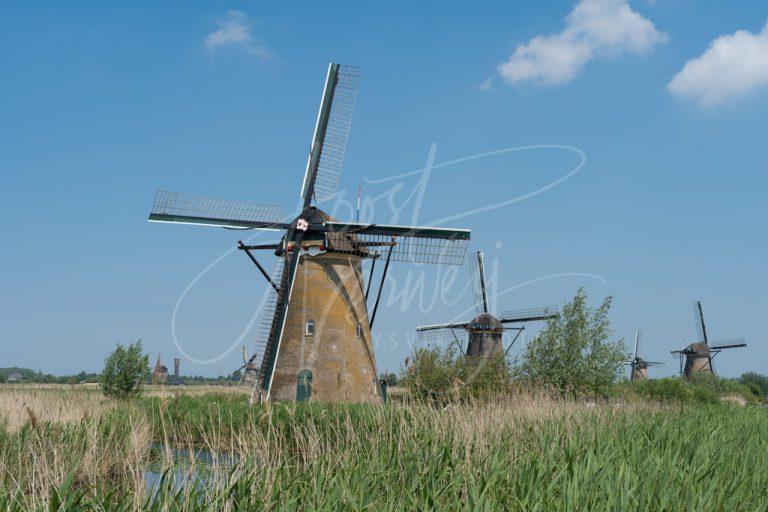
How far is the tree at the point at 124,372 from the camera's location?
→ 2484cm

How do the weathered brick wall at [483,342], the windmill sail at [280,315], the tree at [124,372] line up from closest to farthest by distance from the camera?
1. the windmill sail at [280,315]
2. the tree at [124,372]
3. the weathered brick wall at [483,342]

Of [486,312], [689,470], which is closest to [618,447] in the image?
[689,470]

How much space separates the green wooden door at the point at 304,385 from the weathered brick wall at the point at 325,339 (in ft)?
0.43

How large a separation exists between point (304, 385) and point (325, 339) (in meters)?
1.61

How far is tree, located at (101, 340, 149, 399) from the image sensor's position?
24.8 meters

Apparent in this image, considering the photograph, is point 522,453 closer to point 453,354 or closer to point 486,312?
point 453,354

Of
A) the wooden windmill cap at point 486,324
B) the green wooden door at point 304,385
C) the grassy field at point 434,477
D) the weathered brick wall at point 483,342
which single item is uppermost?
the wooden windmill cap at point 486,324

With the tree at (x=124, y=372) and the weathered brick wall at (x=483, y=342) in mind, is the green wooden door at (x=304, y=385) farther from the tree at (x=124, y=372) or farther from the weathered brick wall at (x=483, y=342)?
the weathered brick wall at (x=483, y=342)

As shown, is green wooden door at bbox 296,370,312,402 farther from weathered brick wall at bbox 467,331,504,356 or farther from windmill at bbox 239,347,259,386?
weathered brick wall at bbox 467,331,504,356

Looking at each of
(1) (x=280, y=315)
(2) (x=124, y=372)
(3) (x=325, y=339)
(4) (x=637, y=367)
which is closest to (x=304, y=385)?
(3) (x=325, y=339)

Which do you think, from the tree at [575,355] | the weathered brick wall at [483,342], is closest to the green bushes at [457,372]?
the tree at [575,355]

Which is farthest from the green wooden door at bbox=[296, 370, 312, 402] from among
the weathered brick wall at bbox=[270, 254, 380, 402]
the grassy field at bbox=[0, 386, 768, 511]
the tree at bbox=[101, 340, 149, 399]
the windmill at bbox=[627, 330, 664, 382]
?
the windmill at bbox=[627, 330, 664, 382]

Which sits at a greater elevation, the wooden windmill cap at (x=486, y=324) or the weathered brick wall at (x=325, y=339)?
the wooden windmill cap at (x=486, y=324)

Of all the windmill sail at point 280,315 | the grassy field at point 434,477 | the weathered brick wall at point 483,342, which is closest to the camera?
the grassy field at point 434,477
